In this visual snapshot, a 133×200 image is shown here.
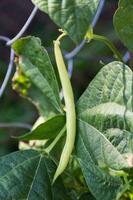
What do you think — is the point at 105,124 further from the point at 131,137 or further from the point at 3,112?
the point at 3,112

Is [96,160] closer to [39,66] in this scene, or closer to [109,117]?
[109,117]

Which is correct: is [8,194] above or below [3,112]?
above

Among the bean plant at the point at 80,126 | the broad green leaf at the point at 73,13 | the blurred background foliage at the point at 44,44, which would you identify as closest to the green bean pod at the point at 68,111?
the bean plant at the point at 80,126

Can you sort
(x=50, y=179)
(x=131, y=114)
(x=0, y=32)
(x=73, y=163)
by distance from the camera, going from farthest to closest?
(x=0, y=32), (x=73, y=163), (x=50, y=179), (x=131, y=114)

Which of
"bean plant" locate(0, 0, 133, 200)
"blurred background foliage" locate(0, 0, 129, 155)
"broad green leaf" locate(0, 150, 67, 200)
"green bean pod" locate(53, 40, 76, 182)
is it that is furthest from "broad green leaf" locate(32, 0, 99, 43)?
"blurred background foliage" locate(0, 0, 129, 155)

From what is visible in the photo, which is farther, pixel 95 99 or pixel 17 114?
pixel 17 114

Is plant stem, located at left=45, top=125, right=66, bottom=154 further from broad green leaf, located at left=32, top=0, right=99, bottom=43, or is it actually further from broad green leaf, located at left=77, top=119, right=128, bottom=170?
broad green leaf, located at left=32, top=0, right=99, bottom=43

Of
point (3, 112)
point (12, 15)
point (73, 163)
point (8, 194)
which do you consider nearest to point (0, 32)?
point (12, 15)

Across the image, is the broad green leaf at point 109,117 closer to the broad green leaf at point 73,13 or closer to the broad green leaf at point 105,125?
the broad green leaf at point 105,125
